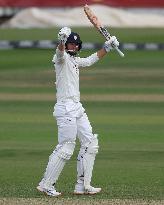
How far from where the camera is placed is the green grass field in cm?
1398

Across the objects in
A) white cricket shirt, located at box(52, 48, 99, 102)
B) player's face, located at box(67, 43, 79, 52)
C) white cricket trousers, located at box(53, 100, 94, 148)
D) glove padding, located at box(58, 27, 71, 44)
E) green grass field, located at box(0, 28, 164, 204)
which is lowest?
green grass field, located at box(0, 28, 164, 204)

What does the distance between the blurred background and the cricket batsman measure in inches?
12.2

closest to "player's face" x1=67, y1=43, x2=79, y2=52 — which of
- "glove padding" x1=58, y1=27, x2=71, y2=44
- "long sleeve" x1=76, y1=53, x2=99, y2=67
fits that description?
"long sleeve" x1=76, y1=53, x2=99, y2=67

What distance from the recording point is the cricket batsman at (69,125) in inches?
500

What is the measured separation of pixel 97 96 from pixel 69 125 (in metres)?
14.1

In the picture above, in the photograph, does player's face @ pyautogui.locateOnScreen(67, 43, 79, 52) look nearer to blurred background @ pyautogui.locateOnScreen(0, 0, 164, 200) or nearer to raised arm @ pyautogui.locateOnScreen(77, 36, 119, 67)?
raised arm @ pyautogui.locateOnScreen(77, 36, 119, 67)

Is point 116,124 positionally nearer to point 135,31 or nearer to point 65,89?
point 65,89

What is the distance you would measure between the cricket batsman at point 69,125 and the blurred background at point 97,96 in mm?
310

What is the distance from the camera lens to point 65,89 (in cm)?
1280

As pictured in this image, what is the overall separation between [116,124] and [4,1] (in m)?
33.4

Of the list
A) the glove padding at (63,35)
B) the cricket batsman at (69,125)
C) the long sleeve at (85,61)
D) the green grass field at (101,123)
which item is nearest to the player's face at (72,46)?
the cricket batsman at (69,125)

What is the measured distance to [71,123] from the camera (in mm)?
12680

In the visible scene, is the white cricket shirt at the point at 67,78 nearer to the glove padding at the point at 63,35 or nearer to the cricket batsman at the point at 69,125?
the cricket batsman at the point at 69,125

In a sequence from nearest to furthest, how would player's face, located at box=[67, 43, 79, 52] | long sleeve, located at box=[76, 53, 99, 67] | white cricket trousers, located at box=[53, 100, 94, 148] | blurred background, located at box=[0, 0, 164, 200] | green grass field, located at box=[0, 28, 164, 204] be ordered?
white cricket trousers, located at box=[53, 100, 94, 148] → player's face, located at box=[67, 43, 79, 52] → long sleeve, located at box=[76, 53, 99, 67] → green grass field, located at box=[0, 28, 164, 204] → blurred background, located at box=[0, 0, 164, 200]
